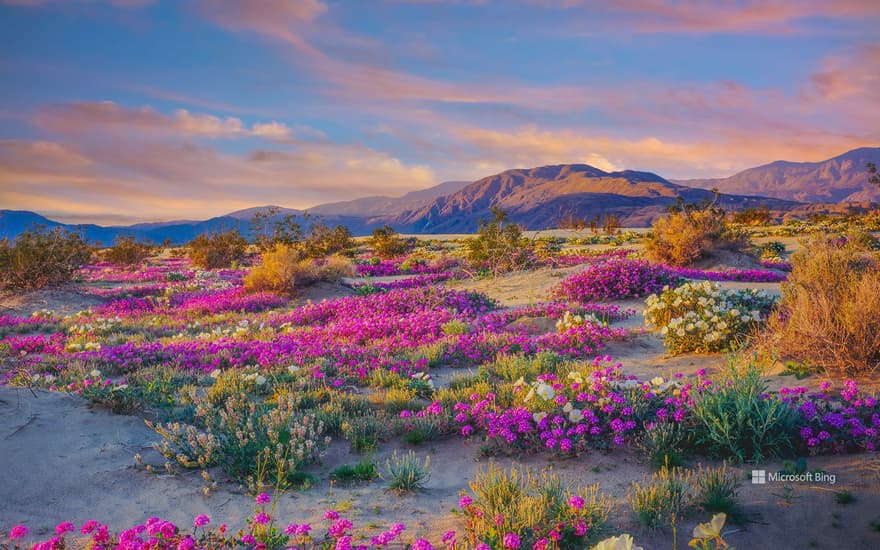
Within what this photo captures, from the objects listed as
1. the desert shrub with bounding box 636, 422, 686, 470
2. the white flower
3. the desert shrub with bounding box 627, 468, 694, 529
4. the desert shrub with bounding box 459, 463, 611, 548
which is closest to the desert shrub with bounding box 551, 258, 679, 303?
the white flower

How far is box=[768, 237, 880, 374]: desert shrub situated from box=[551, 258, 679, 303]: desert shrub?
7.49 meters

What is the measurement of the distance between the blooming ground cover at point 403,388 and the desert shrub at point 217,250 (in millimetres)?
19731

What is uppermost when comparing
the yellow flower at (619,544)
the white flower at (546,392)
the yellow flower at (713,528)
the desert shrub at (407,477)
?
the yellow flower at (713,528)

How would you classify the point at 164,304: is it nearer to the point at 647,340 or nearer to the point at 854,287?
the point at 647,340

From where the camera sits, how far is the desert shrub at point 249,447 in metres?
4.48

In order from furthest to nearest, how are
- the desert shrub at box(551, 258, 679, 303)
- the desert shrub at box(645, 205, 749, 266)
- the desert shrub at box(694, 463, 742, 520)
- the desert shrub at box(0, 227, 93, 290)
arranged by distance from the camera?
1. the desert shrub at box(645, 205, 749, 266)
2. the desert shrub at box(0, 227, 93, 290)
3. the desert shrub at box(551, 258, 679, 303)
4. the desert shrub at box(694, 463, 742, 520)

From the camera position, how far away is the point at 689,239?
2020cm

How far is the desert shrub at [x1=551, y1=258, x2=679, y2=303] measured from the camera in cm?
1466

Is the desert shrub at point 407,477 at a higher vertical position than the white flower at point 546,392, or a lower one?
lower

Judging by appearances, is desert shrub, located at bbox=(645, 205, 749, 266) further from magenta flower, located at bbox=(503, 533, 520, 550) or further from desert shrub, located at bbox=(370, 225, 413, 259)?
magenta flower, located at bbox=(503, 533, 520, 550)

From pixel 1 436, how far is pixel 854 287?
31.2 ft

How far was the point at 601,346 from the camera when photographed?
369 inches

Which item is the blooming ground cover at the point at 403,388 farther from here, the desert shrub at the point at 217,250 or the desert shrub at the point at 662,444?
the desert shrub at the point at 217,250

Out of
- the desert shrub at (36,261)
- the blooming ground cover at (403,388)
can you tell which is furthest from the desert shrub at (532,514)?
the desert shrub at (36,261)
